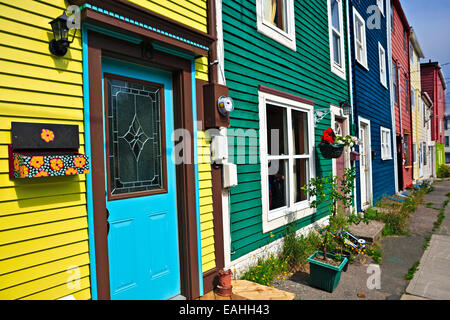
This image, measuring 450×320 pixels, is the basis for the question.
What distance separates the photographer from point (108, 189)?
270cm

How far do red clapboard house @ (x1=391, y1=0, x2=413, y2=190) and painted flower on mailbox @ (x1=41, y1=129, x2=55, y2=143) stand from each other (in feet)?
43.8

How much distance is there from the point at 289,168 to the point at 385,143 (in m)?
7.35

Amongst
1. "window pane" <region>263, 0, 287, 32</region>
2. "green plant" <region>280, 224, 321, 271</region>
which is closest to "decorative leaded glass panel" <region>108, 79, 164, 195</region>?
"green plant" <region>280, 224, 321, 271</region>

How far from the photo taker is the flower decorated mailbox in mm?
2029

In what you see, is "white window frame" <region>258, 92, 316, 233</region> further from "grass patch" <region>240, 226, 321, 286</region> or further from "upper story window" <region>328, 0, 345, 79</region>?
"upper story window" <region>328, 0, 345, 79</region>

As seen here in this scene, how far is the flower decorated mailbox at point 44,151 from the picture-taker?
2.03m

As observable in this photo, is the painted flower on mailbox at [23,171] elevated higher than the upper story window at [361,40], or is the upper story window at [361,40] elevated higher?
the upper story window at [361,40]

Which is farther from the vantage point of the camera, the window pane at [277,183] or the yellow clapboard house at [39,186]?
A: the window pane at [277,183]

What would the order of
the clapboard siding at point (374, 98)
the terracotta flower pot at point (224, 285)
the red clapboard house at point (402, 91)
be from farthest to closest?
the red clapboard house at point (402, 91) < the clapboard siding at point (374, 98) < the terracotta flower pot at point (224, 285)

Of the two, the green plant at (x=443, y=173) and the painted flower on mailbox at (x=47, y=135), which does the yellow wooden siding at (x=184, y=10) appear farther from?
the green plant at (x=443, y=173)

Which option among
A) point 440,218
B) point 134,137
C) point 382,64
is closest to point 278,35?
point 134,137

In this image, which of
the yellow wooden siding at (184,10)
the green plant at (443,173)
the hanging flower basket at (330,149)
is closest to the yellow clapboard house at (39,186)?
the yellow wooden siding at (184,10)

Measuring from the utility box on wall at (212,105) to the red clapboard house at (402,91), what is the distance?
1155cm

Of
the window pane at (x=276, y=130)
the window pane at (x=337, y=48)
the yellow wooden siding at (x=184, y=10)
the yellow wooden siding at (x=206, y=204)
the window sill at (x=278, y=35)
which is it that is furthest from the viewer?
the window pane at (x=337, y=48)
